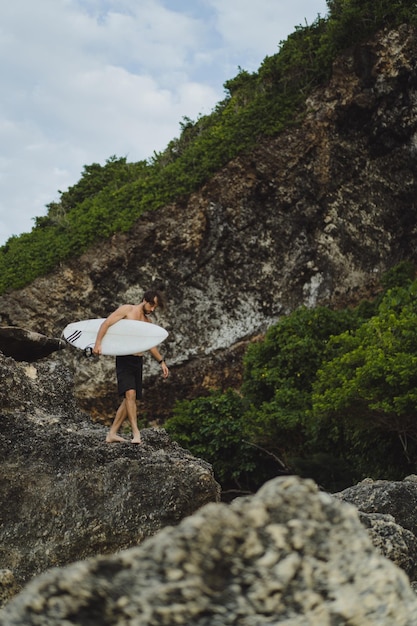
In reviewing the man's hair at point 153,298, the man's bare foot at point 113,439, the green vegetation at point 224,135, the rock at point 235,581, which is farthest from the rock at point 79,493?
the green vegetation at point 224,135

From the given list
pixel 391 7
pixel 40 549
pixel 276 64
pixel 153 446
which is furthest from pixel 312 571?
pixel 276 64

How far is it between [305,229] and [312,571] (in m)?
32.4

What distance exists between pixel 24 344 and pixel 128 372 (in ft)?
4.61

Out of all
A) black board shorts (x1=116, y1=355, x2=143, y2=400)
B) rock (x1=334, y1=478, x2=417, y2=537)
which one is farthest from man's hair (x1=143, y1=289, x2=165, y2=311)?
Answer: rock (x1=334, y1=478, x2=417, y2=537)

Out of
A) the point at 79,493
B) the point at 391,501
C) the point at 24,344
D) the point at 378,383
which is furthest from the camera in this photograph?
the point at 378,383

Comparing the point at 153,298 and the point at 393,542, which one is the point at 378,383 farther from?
the point at 393,542

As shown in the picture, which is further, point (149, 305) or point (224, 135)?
point (224, 135)

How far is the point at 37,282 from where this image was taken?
115ft

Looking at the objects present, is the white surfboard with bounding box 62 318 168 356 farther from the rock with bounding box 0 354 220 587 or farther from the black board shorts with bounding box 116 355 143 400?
the rock with bounding box 0 354 220 587

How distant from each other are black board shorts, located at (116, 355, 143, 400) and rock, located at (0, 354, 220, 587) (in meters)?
0.87

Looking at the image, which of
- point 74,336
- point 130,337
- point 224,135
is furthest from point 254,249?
point 130,337

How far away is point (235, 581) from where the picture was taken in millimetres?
2180

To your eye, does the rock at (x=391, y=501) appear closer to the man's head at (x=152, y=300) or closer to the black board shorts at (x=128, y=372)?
the black board shorts at (x=128, y=372)

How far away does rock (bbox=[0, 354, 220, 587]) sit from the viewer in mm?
6641
